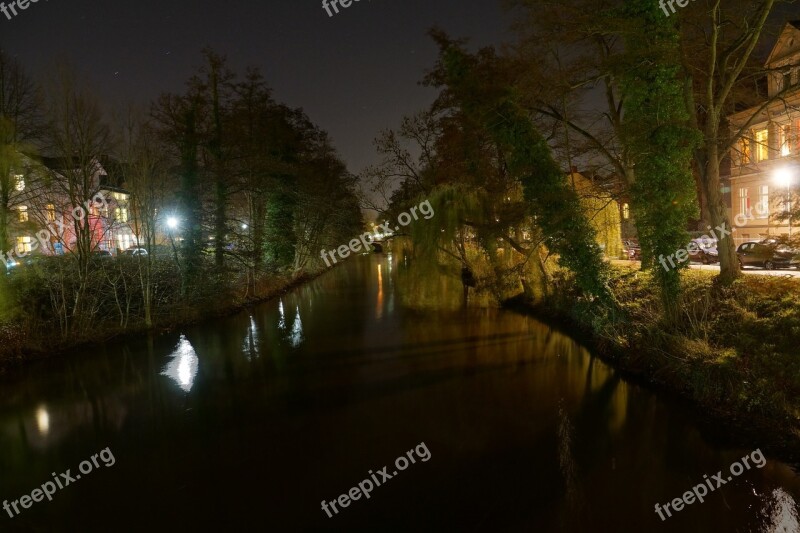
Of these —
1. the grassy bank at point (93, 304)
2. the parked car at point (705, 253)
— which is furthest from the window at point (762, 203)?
the grassy bank at point (93, 304)

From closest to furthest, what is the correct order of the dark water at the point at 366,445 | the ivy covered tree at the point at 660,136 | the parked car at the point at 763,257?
the dark water at the point at 366,445 < the ivy covered tree at the point at 660,136 < the parked car at the point at 763,257

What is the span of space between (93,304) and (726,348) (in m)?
18.6

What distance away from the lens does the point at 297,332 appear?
63.8 ft

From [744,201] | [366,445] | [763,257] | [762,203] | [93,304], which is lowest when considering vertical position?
[366,445]

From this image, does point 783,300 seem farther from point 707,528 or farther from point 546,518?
point 546,518

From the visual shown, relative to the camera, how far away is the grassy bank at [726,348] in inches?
341

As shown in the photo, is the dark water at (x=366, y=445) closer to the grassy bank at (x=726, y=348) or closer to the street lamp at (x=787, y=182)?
the grassy bank at (x=726, y=348)

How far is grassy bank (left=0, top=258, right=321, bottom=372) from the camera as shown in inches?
579

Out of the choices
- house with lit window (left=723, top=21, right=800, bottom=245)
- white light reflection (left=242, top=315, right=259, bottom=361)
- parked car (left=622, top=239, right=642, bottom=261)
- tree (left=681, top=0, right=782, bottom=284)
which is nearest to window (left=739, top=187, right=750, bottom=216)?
house with lit window (left=723, top=21, right=800, bottom=245)

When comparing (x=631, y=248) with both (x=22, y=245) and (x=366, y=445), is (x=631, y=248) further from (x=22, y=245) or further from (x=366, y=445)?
(x=22, y=245)

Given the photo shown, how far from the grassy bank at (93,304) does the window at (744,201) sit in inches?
1165

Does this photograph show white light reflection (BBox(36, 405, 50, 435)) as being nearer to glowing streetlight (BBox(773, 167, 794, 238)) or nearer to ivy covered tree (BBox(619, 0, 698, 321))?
ivy covered tree (BBox(619, 0, 698, 321))

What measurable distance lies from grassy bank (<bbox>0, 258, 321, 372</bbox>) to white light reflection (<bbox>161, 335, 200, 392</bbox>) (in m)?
2.95

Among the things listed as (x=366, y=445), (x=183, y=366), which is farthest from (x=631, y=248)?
(x=366, y=445)
